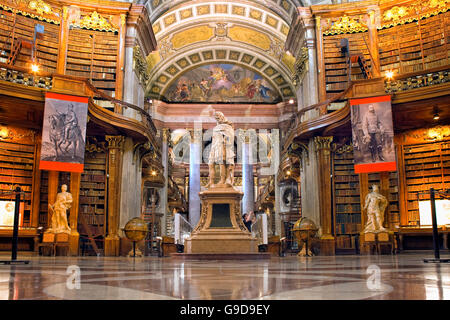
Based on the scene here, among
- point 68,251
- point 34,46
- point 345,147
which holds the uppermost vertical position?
point 34,46

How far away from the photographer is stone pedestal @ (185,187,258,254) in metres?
7.72

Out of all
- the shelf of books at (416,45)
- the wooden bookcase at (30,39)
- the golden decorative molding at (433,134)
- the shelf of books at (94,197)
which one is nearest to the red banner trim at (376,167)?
the golden decorative molding at (433,134)

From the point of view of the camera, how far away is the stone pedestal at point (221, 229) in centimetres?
772

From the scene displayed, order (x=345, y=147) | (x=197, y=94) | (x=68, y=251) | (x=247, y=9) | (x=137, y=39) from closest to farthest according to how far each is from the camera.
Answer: (x=68, y=251), (x=345, y=147), (x=137, y=39), (x=247, y=9), (x=197, y=94)

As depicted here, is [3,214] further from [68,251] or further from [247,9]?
[247,9]

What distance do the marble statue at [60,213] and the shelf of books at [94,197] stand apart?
1756 mm

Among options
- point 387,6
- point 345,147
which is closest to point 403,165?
point 345,147

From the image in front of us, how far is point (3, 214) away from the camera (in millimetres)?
10688

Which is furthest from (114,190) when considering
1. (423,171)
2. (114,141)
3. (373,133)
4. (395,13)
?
(395,13)

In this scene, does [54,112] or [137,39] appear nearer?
[54,112]

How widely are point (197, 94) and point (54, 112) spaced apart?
14.4m

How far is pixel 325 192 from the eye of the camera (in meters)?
12.4

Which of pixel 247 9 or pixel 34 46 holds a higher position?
pixel 247 9

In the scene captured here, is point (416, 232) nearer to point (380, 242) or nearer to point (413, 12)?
point (380, 242)
